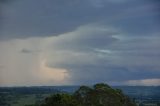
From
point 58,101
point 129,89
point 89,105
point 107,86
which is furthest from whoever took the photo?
point 129,89

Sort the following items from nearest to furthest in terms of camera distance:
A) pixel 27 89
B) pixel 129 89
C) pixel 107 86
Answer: pixel 107 86 → pixel 129 89 → pixel 27 89

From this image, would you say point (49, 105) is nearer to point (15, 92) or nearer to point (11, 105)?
point (11, 105)

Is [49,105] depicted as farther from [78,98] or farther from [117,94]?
[117,94]

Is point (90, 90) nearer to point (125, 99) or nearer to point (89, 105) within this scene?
point (89, 105)

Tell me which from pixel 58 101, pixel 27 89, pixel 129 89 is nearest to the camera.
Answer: pixel 58 101

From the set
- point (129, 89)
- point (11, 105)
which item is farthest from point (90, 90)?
point (129, 89)

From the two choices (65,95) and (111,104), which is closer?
(65,95)

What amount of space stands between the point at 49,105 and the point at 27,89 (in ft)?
201

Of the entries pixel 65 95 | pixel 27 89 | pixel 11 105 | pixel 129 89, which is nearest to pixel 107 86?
pixel 65 95

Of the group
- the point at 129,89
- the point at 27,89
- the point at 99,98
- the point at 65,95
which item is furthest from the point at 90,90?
the point at 27,89

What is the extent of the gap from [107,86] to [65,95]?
322 cm

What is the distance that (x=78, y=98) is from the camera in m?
18.5

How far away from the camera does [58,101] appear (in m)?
17.2

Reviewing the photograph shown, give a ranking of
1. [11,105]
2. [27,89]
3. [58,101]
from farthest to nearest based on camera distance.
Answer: [27,89], [11,105], [58,101]
